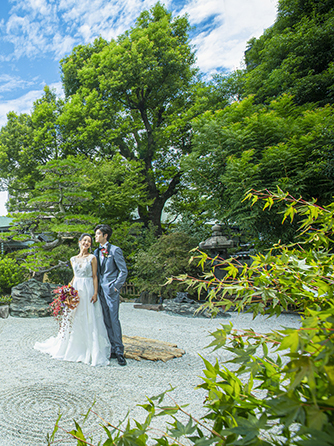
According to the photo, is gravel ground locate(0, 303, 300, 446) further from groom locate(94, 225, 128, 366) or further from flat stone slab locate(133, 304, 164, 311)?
flat stone slab locate(133, 304, 164, 311)

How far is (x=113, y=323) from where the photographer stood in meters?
4.00

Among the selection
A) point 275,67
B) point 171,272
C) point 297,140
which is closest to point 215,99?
point 275,67

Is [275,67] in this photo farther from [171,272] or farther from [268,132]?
[171,272]

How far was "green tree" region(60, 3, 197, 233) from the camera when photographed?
12.9 metres

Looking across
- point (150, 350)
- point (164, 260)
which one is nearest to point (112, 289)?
point (150, 350)

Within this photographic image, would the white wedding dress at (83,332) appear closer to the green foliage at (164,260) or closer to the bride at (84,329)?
the bride at (84,329)

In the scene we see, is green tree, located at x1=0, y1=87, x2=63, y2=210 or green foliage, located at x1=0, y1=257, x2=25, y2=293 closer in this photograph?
green foliage, located at x1=0, y1=257, x2=25, y2=293

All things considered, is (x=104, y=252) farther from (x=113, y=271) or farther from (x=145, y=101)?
(x=145, y=101)

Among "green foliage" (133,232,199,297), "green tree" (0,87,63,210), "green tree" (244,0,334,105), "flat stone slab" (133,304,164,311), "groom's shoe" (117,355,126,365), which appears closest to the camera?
"groom's shoe" (117,355,126,365)

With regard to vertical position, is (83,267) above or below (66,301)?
above

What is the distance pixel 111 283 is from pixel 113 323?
1.83 feet

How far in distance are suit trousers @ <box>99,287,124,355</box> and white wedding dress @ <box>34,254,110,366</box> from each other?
10 cm

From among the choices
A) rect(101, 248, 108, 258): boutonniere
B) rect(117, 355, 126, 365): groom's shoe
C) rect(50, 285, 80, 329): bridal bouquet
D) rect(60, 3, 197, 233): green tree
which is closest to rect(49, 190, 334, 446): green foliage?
rect(117, 355, 126, 365): groom's shoe

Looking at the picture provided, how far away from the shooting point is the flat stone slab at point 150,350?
13.4ft
